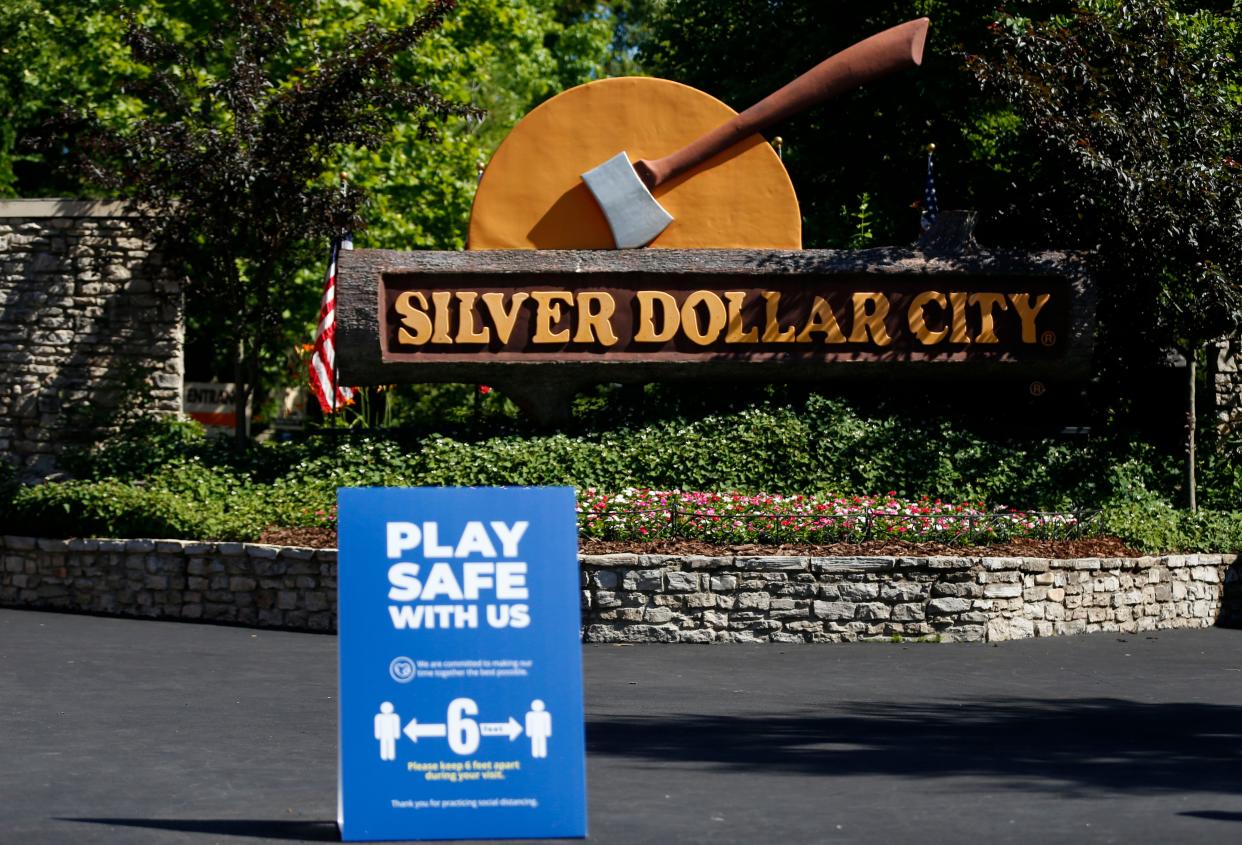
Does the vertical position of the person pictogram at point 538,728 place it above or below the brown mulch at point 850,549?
below

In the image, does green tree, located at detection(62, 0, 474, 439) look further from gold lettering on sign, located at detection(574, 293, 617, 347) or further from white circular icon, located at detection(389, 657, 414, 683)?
white circular icon, located at detection(389, 657, 414, 683)

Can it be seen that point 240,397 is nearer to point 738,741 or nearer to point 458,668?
point 738,741

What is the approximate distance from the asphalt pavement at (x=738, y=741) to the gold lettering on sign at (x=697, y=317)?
4195 millimetres

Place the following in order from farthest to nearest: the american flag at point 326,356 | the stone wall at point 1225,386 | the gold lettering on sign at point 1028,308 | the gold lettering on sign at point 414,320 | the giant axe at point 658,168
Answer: the american flag at point 326,356
the stone wall at point 1225,386
the giant axe at point 658,168
the gold lettering on sign at point 1028,308
the gold lettering on sign at point 414,320

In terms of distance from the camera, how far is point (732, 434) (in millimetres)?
15719

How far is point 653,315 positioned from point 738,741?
7.96 meters

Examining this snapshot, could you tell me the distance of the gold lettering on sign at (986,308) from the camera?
15961mm

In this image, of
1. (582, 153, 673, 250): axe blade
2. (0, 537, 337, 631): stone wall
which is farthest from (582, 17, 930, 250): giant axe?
(0, 537, 337, 631): stone wall

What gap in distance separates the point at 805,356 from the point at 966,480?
6.55 feet

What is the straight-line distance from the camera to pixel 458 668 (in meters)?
6.05

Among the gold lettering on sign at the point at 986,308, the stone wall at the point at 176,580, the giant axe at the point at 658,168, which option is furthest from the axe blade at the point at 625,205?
the stone wall at the point at 176,580

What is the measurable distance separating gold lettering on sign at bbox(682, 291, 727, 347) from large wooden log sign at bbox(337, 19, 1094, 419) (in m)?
0.02

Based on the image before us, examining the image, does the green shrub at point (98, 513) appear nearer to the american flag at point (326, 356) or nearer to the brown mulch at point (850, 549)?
the american flag at point (326, 356)

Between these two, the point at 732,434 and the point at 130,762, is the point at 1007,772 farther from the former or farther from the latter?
the point at 732,434
